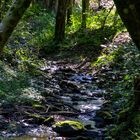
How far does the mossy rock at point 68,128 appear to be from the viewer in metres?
8.19

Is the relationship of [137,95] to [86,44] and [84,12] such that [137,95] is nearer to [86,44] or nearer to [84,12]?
[86,44]

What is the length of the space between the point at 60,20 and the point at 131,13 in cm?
1566

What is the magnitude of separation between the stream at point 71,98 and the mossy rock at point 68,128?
0.10 metres

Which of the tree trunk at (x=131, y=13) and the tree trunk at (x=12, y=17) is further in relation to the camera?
the tree trunk at (x=12, y=17)

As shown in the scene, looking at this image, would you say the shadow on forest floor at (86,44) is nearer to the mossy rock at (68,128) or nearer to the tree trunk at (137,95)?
the mossy rock at (68,128)

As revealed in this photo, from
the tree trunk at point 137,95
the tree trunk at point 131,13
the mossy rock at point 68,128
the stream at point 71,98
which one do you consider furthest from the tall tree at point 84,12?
the tree trunk at point 131,13

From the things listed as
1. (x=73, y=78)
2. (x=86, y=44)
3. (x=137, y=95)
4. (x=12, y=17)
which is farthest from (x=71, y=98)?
(x=86, y=44)

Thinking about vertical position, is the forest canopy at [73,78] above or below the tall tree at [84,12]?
below

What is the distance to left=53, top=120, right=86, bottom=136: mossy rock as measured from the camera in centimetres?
819

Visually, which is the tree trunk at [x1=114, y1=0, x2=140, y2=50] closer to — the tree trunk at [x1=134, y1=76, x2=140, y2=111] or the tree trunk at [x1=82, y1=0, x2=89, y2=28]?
the tree trunk at [x1=134, y1=76, x2=140, y2=111]

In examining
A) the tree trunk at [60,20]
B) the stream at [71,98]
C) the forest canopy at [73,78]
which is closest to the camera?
the forest canopy at [73,78]

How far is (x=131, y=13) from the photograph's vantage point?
4230 millimetres

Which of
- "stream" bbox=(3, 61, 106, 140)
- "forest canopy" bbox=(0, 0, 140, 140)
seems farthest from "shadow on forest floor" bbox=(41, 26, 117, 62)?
"stream" bbox=(3, 61, 106, 140)

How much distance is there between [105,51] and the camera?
17078 millimetres
